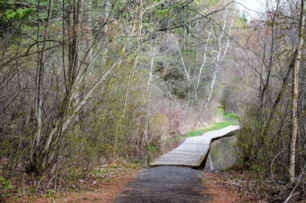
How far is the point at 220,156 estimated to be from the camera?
1197 centimetres

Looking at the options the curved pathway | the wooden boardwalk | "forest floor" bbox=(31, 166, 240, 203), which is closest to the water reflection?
the wooden boardwalk

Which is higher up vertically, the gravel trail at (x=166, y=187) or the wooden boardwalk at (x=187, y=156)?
the gravel trail at (x=166, y=187)


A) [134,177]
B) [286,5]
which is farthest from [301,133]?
[134,177]

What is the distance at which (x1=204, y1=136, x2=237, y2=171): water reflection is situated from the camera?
10.0 m

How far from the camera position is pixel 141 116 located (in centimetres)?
979

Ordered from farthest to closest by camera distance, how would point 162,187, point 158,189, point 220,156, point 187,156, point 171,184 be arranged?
point 220,156, point 187,156, point 171,184, point 162,187, point 158,189

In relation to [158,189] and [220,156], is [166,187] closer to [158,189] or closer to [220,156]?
[158,189]

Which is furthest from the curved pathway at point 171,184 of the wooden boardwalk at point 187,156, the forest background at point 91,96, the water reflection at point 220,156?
the forest background at point 91,96

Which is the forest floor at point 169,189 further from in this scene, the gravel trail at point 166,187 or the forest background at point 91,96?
the forest background at point 91,96

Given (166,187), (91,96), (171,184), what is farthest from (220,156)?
(91,96)

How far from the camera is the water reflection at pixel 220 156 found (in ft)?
32.9

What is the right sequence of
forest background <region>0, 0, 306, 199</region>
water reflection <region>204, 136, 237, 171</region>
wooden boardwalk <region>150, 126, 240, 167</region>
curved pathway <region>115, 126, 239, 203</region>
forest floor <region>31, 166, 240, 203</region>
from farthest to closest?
1. water reflection <region>204, 136, 237, 171</region>
2. wooden boardwalk <region>150, 126, 240, 167</region>
3. curved pathway <region>115, 126, 239, 203</region>
4. forest floor <region>31, 166, 240, 203</region>
5. forest background <region>0, 0, 306, 199</region>

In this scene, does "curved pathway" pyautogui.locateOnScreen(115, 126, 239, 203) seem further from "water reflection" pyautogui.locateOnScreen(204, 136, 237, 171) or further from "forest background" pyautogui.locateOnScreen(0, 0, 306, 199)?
"forest background" pyautogui.locateOnScreen(0, 0, 306, 199)

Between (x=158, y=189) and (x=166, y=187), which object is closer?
(x=158, y=189)
